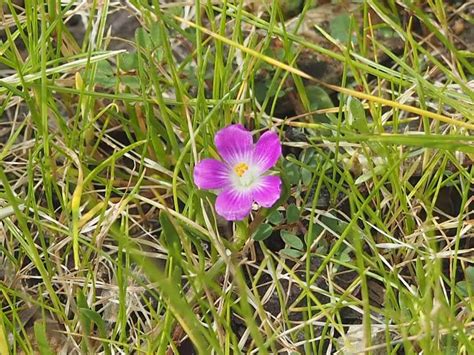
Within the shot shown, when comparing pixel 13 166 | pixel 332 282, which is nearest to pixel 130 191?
pixel 13 166

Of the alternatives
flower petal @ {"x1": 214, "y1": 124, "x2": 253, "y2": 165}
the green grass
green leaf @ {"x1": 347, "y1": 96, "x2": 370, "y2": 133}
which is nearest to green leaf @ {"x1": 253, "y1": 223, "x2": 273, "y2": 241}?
the green grass

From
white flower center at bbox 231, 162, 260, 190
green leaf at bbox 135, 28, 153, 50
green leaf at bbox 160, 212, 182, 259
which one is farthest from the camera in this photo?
green leaf at bbox 135, 28, 153, 50

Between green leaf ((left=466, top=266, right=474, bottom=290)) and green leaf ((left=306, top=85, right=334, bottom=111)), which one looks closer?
green leaf ((left=466, top=266, right=474, bottom=290))

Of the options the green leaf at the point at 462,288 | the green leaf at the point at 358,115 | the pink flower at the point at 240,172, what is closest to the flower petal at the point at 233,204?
the pink flower at the point at 240,172

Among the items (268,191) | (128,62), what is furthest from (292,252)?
(128,62)

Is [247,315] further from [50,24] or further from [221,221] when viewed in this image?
[50,24]

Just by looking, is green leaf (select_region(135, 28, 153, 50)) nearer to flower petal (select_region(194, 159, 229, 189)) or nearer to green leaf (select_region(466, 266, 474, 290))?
flower petal (select_region(194, 159, 229, 189))

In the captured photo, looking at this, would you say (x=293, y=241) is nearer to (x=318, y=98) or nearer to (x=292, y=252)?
(x=292, y=252)

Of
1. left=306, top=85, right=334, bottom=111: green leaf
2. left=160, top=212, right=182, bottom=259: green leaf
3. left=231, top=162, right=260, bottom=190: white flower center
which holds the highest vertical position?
left=306, top=85, right=334, bottom=111: green leaf

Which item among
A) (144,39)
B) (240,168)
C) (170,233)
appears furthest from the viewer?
(144,39)
